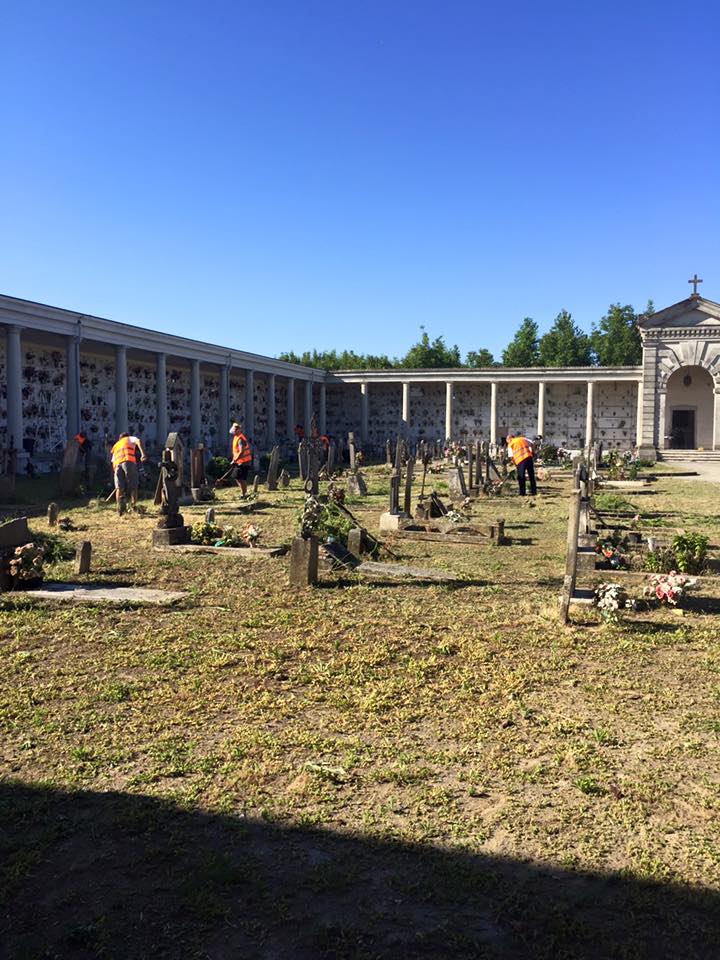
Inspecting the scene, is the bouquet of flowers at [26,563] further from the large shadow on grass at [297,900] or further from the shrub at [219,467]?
the shrub at [219,467]

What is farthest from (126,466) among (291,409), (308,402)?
(308,402)

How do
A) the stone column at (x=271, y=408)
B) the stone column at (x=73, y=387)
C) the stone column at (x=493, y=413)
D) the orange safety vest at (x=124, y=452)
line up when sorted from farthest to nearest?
the stone column at (x=493, y=413)
the stone column at (x=271, y=408)
the stone column at (x=73, y=387)
the orange safety vest at (x=124, y=452)

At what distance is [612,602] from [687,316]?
31495 millimetres

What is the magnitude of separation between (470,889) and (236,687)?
8.26ft

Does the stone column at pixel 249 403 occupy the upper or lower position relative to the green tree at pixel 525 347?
lower

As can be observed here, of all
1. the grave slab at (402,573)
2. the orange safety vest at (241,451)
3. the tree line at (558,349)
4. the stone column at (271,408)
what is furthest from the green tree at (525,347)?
the grave slab at (402,573)

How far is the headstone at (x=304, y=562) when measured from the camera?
8.30m

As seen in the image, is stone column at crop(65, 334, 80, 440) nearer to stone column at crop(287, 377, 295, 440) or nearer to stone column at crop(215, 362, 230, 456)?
stone column at crop(215, 362, 230, 456)

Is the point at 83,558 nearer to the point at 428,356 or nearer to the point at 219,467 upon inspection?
the point at 219,467

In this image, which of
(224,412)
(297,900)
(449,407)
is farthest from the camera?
(449,407)

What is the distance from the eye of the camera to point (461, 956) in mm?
2674

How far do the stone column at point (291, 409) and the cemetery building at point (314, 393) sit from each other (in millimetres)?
114

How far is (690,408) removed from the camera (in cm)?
3866

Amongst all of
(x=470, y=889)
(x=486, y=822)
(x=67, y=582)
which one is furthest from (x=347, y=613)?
(x=470, y=889)
